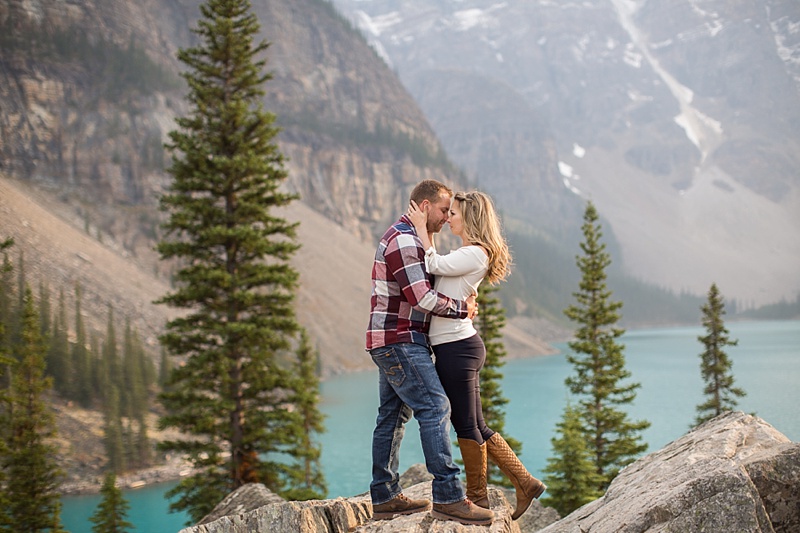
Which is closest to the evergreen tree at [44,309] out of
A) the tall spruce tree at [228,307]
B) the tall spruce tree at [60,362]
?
the tall spruce tree at [60,362]

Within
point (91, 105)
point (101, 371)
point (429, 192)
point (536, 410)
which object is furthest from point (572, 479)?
point (91, 105)

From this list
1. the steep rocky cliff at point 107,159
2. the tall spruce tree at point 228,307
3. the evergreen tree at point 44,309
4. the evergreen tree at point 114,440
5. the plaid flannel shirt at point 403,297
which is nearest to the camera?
the plaid flannel shirt at point 403,297

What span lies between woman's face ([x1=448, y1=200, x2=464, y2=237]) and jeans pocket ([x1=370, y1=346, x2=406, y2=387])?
1.42 meters

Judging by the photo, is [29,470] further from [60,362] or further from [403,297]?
[60,362]

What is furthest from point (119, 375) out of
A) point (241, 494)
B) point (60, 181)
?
point (60, 181)

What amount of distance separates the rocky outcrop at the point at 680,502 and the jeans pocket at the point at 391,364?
4.67ft

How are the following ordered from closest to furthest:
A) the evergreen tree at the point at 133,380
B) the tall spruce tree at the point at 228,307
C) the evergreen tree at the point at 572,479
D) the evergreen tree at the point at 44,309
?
the tall spruce tree at the point at 228,307
the evergreen tree at the point at 572,479
the evergreen tree at the point at 133,380
the evergreen tree at the point at 44,309

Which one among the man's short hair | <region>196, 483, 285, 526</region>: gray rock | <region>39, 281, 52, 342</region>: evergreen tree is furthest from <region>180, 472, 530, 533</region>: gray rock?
<region>39, 281, 52, 342</region>: evergreen tree

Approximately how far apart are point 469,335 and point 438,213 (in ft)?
4.30

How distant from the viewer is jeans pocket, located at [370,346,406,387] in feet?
19.9

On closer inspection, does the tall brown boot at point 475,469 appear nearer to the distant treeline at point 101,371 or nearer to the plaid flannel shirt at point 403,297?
the plaid flannel shirt at point 403,297

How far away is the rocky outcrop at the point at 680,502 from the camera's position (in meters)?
4.95

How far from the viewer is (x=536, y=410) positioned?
71.4 meters

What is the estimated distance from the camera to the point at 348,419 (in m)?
71.2
